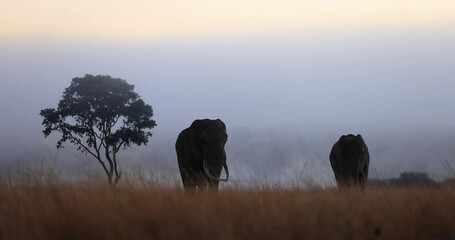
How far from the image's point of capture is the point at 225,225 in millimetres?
6684

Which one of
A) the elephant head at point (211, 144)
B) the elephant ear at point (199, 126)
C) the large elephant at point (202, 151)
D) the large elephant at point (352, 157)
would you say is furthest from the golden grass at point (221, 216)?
the large elephant at point (352, 157)

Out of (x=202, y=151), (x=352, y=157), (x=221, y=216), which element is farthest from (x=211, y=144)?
(x=221, y=216)

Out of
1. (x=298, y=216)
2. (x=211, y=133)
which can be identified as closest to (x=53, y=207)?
(x=298, y=216)

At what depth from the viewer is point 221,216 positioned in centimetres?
715

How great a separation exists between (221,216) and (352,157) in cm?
998

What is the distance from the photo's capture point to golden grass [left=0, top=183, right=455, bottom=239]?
6680 millimetres

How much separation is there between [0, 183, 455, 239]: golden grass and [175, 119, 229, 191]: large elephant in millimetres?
4586

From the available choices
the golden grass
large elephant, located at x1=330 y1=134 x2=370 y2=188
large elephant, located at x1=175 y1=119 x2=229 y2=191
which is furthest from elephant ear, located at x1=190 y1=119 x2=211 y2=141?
the golden grass

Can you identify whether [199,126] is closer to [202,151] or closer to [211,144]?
[202,151]

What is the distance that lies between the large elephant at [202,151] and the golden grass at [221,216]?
459cm

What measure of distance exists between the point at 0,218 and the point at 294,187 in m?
3.71

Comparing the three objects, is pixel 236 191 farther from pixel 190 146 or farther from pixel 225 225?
pixel 190 146

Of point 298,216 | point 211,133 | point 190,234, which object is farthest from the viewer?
point 211,133

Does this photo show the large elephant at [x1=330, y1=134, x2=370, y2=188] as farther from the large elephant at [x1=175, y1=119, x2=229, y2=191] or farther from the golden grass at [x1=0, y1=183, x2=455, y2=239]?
the golden grass at [x1=0, y1=183, x2=455, y2=239]
